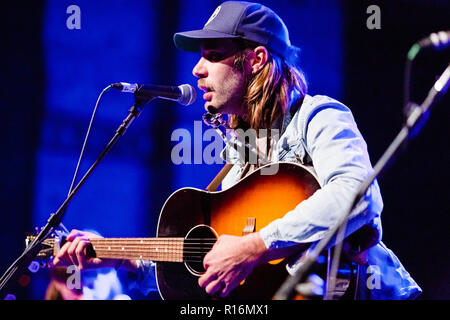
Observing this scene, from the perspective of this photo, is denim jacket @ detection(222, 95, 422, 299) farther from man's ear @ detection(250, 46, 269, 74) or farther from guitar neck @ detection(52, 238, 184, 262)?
guitar neck @ detection(52, 238, 184, 262)

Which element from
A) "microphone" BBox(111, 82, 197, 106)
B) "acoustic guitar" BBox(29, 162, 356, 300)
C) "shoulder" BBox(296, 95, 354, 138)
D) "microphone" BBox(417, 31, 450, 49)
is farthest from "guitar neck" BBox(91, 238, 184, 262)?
"microphone" BBox(417, 31, 450, 49)

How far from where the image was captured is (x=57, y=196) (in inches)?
153

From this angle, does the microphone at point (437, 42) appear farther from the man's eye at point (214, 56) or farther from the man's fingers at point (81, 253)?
the man's fingers at point (81, 253)

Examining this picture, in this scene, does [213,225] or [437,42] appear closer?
[437,42]

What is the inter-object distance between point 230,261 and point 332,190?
0.51 meters

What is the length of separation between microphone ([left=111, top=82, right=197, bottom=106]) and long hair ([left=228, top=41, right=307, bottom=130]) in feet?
1.16

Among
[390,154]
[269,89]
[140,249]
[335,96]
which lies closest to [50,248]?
[140,249]

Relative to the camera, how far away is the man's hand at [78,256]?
2676 mm

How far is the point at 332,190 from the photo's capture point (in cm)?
179

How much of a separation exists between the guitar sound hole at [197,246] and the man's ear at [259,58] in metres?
0.95

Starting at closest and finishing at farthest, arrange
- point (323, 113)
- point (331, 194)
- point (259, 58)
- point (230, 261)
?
1. point (331, 194)
2. point (230, 261)
3. point (323, 113)
4. point (259, 58)

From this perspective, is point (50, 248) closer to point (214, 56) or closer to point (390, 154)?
point (214, 56)

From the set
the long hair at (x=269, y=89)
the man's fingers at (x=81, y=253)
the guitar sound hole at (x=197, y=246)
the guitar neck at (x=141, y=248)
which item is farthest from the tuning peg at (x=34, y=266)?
the long hair at (x=269, y=89)

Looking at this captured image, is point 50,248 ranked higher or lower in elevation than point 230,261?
lower
